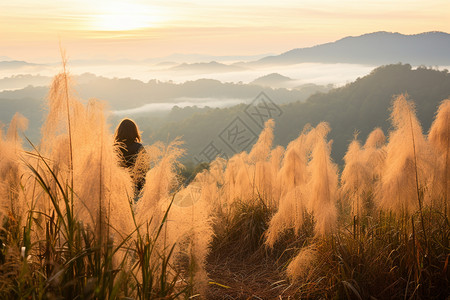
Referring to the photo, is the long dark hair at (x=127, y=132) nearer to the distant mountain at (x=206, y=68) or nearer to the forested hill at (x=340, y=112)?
the forested hill at (x=340, y=112)

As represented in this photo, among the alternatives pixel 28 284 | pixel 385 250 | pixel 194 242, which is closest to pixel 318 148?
pixel 385 250

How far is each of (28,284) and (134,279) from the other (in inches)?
24.0

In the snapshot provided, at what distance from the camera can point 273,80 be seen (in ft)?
472

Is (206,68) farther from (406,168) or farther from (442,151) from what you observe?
(406,168)

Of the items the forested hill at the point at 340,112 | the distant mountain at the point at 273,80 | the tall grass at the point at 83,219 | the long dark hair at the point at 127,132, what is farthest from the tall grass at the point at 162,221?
the distant mountain at the point at 273,80

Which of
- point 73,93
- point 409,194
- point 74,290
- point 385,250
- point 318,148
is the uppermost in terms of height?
point 73,93

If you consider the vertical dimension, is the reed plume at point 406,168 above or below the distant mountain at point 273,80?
below

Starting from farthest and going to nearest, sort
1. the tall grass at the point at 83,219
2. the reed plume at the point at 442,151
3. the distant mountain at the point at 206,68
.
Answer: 1. the distant mountain at the point at 206,68
2. the reed plume at the point at 442,151
3. the tall grass at the point at 83,219

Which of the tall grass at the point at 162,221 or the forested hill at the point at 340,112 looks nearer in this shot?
the tall grass at the point at 162,221

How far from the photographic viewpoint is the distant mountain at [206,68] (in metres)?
165

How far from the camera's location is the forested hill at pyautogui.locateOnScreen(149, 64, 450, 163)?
66.9 m

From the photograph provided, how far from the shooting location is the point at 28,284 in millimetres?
2230

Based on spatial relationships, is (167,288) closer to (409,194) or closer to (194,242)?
(194,242)

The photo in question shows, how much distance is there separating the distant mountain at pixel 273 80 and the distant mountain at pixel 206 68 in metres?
21.8
